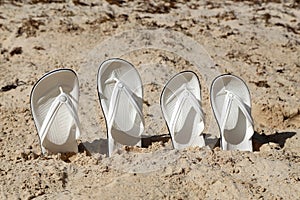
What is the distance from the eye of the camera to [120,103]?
3.30 meters

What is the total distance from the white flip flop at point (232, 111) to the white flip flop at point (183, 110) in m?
0.12

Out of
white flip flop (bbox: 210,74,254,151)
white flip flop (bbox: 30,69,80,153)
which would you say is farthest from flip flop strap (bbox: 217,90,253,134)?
white flip flop (bbox: 30,69,80,153)

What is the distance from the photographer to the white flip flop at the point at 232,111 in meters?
3.44

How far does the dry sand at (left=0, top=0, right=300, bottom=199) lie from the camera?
9.54 feet

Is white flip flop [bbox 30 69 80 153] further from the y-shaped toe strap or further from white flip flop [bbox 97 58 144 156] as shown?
white flip flop [bbox 97 58 144 156]

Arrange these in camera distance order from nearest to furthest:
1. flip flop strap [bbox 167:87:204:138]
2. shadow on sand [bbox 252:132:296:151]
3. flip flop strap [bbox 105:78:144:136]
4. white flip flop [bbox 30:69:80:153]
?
white flip flop [bbox 30:69:80:153], flip flop strap [bbox 105:78:144:136], flip flop strap [bbox 167:87:204:138], shadow on sand [bbox 252:132:296:151]

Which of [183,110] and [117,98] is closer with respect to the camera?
[117,98]

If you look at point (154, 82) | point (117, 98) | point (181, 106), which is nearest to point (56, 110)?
point (117, 98)

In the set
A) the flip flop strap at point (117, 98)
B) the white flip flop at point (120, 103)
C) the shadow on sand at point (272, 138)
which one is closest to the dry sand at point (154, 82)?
the shadow on sand at point (272, 138)

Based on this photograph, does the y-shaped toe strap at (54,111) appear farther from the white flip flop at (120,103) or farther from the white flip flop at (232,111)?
the white flip flop at (232,111)

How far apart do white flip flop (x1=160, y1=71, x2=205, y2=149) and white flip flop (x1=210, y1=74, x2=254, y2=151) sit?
0.12 m

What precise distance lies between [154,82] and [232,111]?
1.17m

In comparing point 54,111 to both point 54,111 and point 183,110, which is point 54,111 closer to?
point 54,111

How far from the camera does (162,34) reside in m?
5.82
